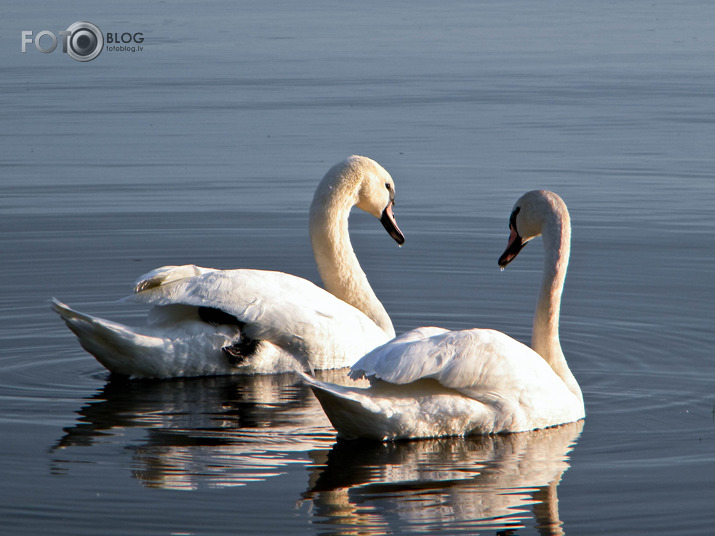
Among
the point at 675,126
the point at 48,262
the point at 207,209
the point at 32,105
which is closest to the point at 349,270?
the point at 48,262

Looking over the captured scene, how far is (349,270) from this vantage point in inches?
372

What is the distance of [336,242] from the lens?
940cm

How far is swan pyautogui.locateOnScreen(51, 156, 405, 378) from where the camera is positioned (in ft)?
25.2

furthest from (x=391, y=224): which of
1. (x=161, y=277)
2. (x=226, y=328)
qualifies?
(x=161, y=277)

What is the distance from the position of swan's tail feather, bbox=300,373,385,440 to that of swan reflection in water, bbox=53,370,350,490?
149mm

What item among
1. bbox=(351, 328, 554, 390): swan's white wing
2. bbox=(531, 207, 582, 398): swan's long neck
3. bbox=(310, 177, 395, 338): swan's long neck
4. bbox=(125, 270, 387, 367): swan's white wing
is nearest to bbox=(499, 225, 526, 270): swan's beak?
bbox=(531, 207, 582, 398): swan's long neck

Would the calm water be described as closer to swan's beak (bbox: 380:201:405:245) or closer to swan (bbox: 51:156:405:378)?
swan (bbox: 51:156:405:378)

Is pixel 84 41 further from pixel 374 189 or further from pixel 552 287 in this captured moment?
pixel 552 287

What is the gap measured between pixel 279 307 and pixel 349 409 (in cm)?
168

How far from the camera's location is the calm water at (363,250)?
18.9 ft

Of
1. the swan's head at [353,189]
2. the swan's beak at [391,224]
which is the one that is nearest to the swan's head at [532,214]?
the swan's head at [353,189]

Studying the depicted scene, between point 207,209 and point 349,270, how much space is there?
3.88 meters

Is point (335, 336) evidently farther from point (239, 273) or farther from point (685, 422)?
point (685, 422)

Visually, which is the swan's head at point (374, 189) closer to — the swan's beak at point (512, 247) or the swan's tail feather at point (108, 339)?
the swan's beak at point (512, 247)
